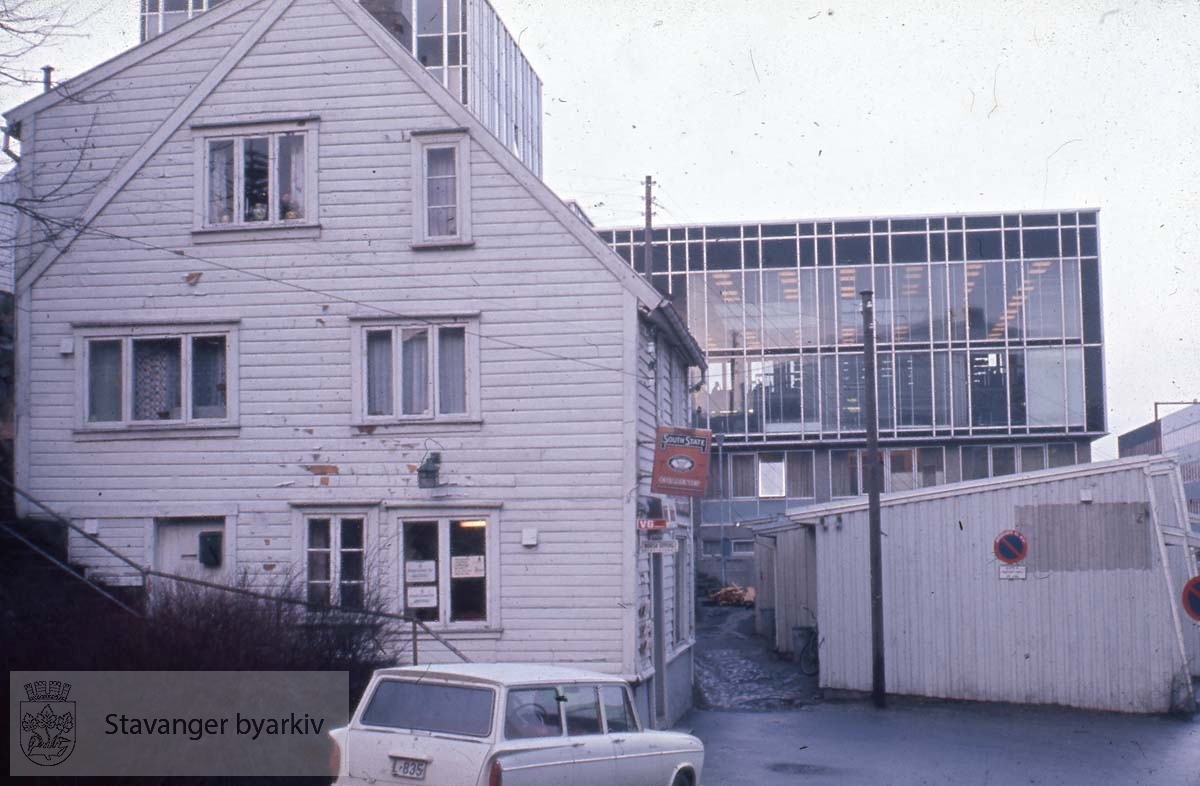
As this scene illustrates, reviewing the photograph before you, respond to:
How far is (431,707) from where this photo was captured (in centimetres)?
1067

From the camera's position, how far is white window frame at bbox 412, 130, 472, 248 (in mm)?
19750

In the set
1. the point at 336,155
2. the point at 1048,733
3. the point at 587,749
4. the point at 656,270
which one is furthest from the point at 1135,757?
the point at 656,270

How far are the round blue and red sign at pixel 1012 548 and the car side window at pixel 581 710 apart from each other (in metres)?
15.7

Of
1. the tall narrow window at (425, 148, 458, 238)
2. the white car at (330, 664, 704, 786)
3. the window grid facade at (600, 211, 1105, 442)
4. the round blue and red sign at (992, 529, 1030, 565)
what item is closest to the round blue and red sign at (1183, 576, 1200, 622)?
the white car at (330, 664, 704, 786)

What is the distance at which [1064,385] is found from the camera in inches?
2212

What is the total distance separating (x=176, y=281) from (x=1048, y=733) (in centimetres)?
1595

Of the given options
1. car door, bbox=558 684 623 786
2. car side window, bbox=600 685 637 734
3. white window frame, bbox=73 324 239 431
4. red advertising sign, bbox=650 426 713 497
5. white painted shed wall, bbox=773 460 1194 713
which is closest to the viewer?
car door, bbox=558 684 623 786

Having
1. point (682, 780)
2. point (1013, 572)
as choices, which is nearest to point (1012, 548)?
point (1013, 572)

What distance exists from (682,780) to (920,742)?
924 cm

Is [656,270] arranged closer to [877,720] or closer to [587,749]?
[877,720]

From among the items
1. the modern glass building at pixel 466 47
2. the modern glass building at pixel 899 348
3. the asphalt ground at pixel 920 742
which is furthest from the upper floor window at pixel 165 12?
the asphalt ground at pixel 920 742

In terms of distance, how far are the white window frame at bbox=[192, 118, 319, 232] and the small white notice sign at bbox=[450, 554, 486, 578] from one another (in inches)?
218

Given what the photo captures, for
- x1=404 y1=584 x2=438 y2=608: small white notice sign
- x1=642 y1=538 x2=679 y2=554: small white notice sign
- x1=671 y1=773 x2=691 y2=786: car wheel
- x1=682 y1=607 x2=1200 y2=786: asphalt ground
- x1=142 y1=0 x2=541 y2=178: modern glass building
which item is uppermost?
x1=142 y1=0 x2=541 y2=178: modern glass building

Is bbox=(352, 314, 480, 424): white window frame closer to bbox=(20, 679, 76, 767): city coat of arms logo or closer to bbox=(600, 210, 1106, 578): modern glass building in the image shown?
bbox=(20, 679, 76, 767): city coat of arms logo
